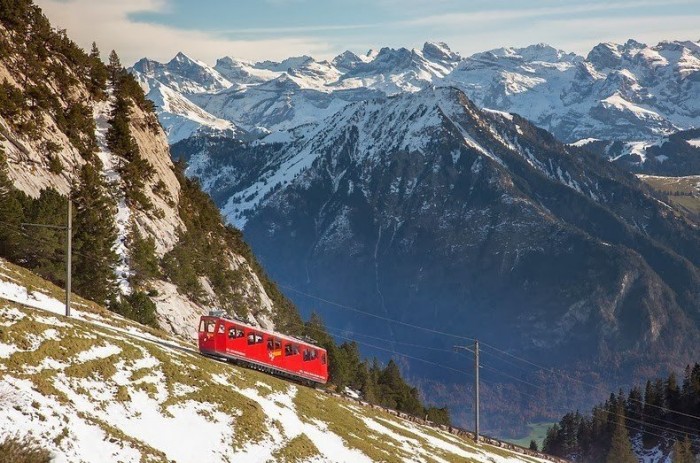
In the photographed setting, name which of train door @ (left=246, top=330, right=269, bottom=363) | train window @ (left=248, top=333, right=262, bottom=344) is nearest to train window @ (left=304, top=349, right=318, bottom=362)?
train door @ (left=246, top=330, right=269, bottom=363)

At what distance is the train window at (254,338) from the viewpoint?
81.4 metres

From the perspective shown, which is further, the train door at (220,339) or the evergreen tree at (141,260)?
the evergreen tree at (141,260)

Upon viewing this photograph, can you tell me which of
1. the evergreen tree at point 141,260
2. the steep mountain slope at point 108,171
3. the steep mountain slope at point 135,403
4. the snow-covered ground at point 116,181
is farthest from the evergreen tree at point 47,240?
the evergreen tree at point 141,260

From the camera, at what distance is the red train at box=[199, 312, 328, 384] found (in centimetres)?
7794

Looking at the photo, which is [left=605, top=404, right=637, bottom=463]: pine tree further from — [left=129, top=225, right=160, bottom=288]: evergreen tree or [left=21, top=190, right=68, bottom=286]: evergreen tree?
[left=21, top=190, right=68, bottom=286]: evergreen tree

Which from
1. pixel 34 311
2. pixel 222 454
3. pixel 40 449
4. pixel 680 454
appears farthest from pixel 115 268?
pixel 680 454

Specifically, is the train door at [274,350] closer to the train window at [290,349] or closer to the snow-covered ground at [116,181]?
the train window at [290,349]

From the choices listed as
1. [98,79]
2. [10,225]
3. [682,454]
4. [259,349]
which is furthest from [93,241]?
[682,454]

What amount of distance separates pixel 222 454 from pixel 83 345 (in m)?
9.68

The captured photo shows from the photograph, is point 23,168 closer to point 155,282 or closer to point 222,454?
point 155,282

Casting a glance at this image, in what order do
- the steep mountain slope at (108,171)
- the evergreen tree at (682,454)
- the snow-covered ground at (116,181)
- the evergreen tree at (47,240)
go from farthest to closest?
1. the evergreen tree at (682,454)
2. the snow-covered ground at (116,181)
3. the steep mountain slope at (108,171)
4. the evergreen tree at (47,240)

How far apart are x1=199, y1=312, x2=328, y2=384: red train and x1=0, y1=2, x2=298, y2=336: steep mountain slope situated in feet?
52.0

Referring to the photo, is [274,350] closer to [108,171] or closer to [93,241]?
[93,241]

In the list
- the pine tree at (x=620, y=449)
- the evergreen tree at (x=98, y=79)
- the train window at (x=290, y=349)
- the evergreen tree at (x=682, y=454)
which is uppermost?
the evergreen tree at (x=98, y=79)
